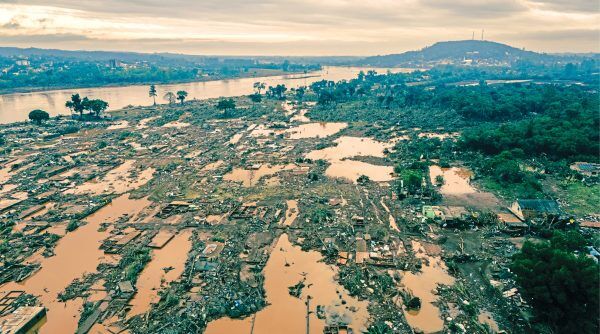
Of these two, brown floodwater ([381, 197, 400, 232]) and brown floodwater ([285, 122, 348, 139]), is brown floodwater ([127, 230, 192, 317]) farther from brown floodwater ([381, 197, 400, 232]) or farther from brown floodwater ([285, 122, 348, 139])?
brown floodwater ([285, 122, 348, 139])

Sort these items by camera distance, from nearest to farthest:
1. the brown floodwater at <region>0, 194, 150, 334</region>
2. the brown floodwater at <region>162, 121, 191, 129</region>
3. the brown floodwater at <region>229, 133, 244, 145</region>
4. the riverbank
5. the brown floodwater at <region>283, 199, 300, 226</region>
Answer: the brown floodwater at <region>0, 194, 150, 334</region> < the brown floodwater at <region>283, 199, 300, 226</region> < the brown floodwater at <region>229, 133, 244, 145</region> < the brown floodwater at <region>162, 121, 191, 129</region> < the riverbank

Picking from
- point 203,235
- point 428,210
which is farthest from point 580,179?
point 203,235

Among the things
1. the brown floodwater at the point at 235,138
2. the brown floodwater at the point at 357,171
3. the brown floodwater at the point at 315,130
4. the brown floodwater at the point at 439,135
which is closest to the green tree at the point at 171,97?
the brown floodwater at the point at 235,138

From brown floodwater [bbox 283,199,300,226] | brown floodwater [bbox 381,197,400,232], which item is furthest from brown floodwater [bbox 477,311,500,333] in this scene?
brown floodwater [bbox 283,199,300,226]

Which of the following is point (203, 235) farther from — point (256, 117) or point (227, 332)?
point (256, 117)

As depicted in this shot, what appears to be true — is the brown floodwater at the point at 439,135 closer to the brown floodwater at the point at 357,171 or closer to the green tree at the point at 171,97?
the brown floodwater at the point at 357,171

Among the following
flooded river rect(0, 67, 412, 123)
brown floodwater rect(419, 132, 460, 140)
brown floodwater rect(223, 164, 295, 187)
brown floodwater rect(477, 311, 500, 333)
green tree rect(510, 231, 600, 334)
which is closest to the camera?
green tree rect(510, 231, 600, 334)
